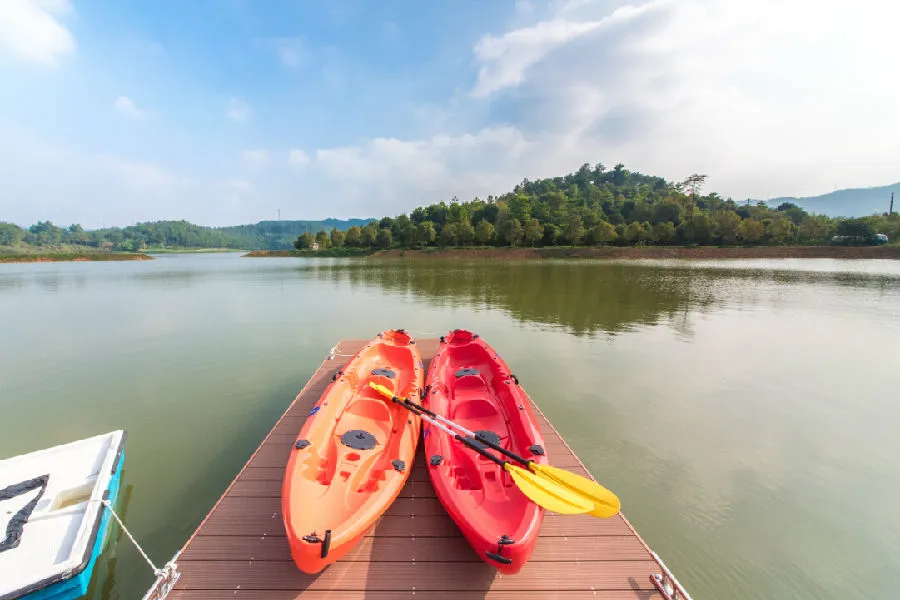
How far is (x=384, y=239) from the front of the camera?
250ft

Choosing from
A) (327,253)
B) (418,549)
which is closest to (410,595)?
(418,549)

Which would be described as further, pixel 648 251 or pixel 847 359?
pixel 648 251

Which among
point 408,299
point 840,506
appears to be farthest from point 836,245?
point 840,506

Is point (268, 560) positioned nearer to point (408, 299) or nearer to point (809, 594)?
point (809, 594)

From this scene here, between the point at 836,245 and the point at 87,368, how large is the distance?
3156 inches

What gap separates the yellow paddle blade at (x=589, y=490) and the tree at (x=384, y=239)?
7365 centimetres

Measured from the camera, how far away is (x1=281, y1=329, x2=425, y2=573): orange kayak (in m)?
3.48

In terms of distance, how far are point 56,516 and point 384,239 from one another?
2931 inches

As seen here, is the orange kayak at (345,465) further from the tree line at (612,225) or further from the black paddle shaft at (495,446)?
the tree line at (612,225)

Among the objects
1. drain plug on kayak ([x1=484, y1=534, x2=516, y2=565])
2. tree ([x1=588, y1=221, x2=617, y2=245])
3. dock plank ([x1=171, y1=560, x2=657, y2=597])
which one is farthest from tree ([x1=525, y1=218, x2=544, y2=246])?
drain plug on kayak ([x1=484, y1=534, x2=516, y2=565])

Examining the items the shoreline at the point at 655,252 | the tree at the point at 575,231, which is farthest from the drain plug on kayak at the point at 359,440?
the tree at the point at 575,231

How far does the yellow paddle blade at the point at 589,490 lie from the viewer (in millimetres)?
3745

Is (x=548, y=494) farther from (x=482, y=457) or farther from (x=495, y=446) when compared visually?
(x=482, y=457)

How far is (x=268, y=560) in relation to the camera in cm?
378
